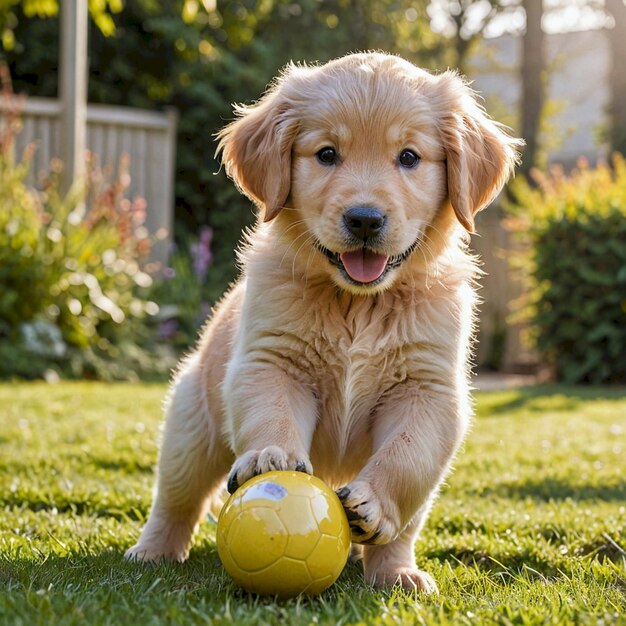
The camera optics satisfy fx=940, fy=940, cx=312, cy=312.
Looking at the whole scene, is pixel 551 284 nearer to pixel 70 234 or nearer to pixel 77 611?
pixel 70 234

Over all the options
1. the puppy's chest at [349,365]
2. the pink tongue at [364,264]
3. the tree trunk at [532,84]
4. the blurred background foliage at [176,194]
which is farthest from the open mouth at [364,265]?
the tree trunk at [532,84]

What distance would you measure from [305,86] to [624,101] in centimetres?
1577

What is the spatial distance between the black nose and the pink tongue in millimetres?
91

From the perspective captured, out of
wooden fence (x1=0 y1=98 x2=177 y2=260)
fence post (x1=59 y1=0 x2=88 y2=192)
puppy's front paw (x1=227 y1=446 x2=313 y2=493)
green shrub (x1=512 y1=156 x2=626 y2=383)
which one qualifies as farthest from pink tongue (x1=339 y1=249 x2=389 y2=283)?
wooden fence (x1=0 y1=98 x2=177 y2=260)

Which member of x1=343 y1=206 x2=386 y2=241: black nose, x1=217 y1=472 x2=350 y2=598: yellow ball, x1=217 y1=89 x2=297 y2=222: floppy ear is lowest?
x1=217 y1=472 x2=350 y2=598: yellow ball

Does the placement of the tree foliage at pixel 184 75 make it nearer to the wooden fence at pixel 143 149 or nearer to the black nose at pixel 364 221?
the wooden fence at pixel 143 149

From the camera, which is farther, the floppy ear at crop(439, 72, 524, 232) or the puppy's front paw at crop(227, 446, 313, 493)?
the floppy ear at crop(439, 72, 524, 232)

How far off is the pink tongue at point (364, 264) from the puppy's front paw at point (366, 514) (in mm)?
697

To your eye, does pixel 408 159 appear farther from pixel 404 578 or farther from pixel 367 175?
pixel 404 578

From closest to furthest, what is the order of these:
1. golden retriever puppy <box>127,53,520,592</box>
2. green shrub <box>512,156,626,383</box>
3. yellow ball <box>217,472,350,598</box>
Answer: yellow ball <box>217,472,350,598</box>
golden retriever puppy <box>127,53,520,592</box>
green shrub <box>512,156,626,383</box>

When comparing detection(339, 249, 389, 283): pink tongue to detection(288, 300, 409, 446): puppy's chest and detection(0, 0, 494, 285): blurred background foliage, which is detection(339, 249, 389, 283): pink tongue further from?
detection(0, 0, 494, 285): blurred background foliage

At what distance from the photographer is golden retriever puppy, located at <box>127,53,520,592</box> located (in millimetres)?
2877

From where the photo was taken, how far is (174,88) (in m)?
14.4

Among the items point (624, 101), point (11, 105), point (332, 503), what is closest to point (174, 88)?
point (11, 105)
